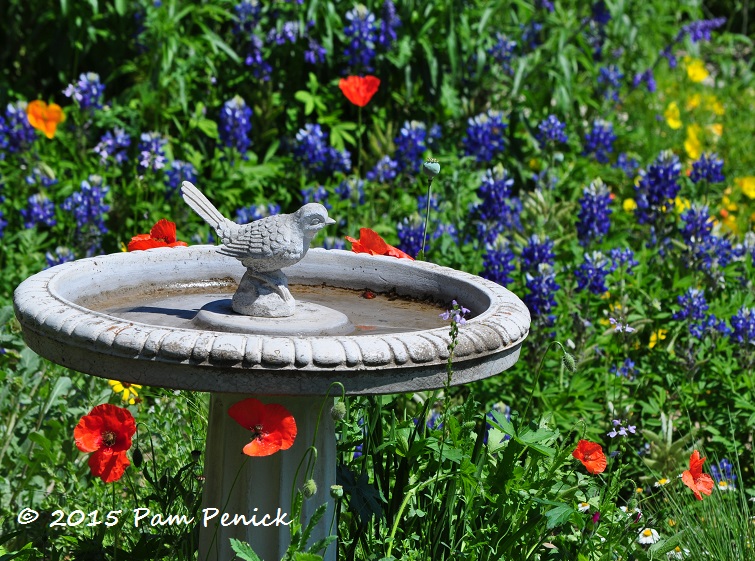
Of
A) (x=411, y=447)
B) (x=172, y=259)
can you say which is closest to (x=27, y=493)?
(x=172, y=259)

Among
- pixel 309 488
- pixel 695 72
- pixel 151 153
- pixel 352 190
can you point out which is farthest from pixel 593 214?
pixel 695 72

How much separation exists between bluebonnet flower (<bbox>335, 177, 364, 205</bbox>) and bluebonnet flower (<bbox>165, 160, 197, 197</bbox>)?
2.09 ft

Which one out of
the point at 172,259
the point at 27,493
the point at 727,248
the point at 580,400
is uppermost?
the point at 172,259

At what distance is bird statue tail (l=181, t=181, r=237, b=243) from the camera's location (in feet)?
7.96

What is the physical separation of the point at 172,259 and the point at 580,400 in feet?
4.88

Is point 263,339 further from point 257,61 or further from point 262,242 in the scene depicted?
point 257,61

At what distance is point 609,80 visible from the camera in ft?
20.6

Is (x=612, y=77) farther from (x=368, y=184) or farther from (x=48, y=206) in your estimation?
(x=48, y=206)

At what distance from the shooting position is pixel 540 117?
582 cm

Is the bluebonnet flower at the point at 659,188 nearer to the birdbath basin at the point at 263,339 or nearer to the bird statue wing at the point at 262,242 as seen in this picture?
the birdbath basin at the point at 263,339

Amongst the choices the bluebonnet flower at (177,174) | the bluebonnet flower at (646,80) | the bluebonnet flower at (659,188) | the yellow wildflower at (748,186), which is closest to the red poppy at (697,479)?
the bluebonnet flower at (659,188)

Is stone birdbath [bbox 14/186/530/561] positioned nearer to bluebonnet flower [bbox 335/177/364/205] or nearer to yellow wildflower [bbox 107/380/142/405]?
yellow wildflower [bbox 107/380/142/405]

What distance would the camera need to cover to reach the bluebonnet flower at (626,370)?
362 centimetres

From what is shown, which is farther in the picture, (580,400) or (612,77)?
(612,77)
